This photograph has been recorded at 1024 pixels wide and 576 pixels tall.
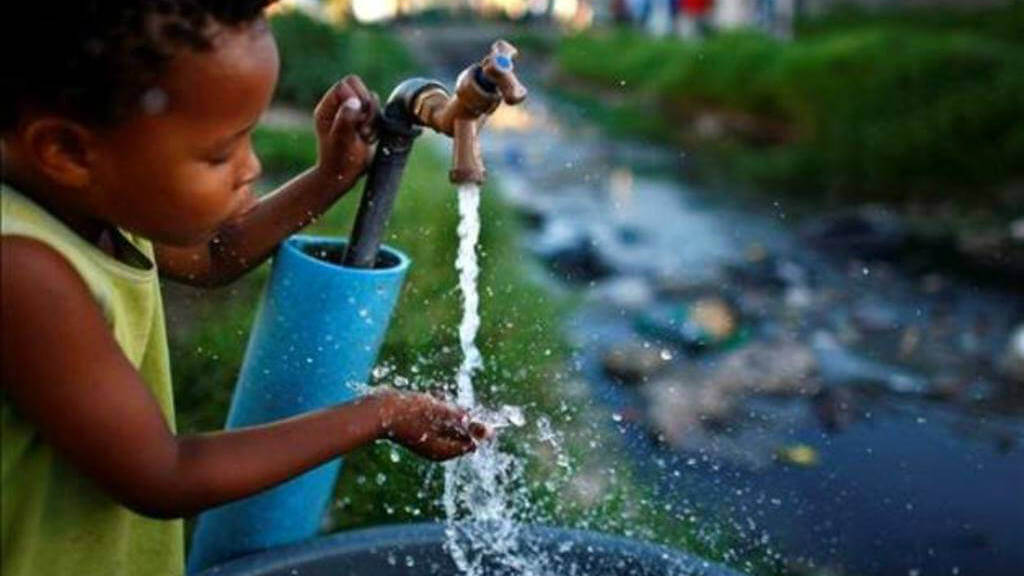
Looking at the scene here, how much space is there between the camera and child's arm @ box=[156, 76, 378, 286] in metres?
1.52

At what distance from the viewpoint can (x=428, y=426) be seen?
4.32ft

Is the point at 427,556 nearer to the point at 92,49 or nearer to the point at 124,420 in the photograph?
the point at 124,420

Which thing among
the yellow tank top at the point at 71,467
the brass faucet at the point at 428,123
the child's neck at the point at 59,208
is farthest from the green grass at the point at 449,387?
the child's neck at the point at 59,208

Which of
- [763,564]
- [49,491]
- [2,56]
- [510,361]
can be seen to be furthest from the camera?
[510,361]

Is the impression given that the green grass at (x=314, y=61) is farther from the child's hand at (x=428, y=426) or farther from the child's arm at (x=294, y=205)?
the child's hand at (x=428, y=426)

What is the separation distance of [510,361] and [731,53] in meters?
9.91

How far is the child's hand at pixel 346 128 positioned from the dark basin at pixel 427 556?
1.38 feet

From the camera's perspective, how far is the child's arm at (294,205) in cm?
152

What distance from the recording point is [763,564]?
2686 mm

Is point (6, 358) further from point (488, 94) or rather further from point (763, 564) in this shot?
point (763, 564)

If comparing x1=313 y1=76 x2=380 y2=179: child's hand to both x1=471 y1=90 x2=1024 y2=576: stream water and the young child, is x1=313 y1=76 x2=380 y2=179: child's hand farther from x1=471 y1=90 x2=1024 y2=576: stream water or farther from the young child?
x1=471 y1=90 x2=1024 y2=576: stream water

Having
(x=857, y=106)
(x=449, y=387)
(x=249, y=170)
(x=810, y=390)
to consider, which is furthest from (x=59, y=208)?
(x=857, y=106)

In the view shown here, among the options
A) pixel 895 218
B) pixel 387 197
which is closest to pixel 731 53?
pixel 895 218

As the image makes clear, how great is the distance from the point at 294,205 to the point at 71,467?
45 centimetres
